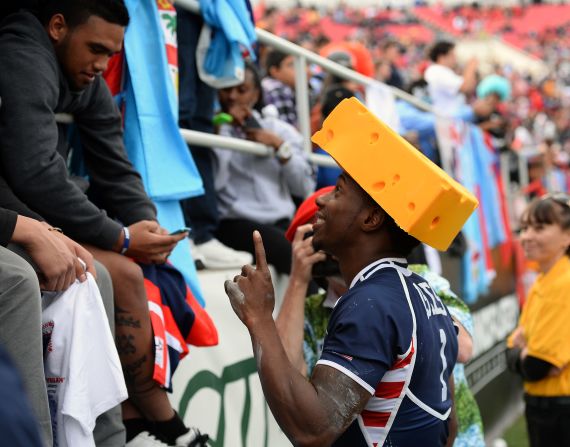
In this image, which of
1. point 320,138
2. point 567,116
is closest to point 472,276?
point 320,138

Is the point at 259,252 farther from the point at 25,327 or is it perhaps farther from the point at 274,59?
the point at 274,59

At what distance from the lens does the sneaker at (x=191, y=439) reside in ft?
7.45

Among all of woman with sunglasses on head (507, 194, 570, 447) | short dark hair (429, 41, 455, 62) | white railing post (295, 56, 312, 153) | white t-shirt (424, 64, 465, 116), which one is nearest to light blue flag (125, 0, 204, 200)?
white railing post (295, 56, 312, 153)

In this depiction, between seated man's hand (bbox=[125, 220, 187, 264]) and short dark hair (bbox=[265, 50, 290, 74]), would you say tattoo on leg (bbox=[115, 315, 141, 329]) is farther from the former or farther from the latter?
short dark hair (bbox=[265, 50, 290, 74])

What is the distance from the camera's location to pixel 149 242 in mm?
2295

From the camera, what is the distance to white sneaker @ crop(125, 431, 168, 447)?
2184 mm

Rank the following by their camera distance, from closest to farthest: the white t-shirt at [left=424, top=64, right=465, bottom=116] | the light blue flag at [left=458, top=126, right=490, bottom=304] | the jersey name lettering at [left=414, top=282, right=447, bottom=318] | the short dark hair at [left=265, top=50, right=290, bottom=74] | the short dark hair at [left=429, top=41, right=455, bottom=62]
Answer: the jersey name lettering at [left=414, top=282, right=447, bottom=318], the short dark hair at [left=265, top=50, right=290, bottom=74], the light blue flag at [left=458, top=126, right=490, bottom=304], the white t-shirt at [left=424, top=64, right=465, bottom=116], the short dark hair at [left=429, top=41, right=455, bottom=62]

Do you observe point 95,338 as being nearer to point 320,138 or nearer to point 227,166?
point 320,138

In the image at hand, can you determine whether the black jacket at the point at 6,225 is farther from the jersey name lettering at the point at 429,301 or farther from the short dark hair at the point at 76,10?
the jersey name lettering at the point at 429,301

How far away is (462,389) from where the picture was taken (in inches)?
121

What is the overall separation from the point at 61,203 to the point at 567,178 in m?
15.6

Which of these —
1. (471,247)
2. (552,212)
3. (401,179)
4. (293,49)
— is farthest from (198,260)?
(471,247)

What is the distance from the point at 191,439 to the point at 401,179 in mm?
982

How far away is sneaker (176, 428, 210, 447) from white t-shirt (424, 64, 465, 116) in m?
5.43
